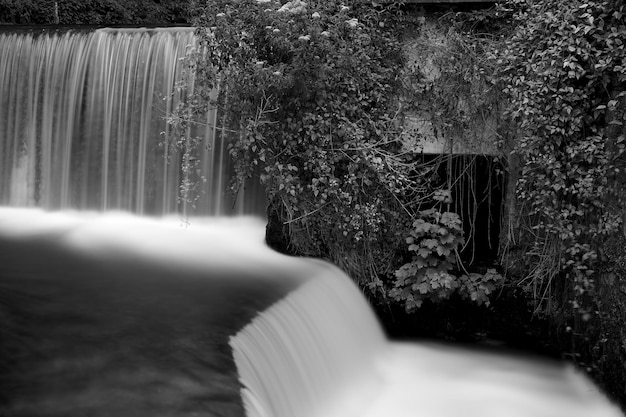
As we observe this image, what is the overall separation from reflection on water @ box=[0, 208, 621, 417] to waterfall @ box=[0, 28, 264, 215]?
0.27 m

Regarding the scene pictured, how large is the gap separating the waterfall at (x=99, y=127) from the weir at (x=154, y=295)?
0.02 meters

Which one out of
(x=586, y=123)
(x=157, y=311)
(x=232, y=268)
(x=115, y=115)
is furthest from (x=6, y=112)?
(x=586, y=123)

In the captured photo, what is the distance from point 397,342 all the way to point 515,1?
11.8 feet

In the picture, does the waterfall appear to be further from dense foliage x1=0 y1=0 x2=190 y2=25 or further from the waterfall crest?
dense foliage x1=0 y1=0 x2=190 y2=25

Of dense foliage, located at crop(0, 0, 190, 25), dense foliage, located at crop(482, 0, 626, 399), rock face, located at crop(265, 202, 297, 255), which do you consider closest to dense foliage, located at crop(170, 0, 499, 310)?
rock face, located at crop(265, 202, 297, 255)

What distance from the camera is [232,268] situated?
6395 millimetres

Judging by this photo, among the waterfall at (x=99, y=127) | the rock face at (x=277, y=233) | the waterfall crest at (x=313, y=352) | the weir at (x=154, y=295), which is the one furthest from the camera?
the waterfall at (x=99, y=127)

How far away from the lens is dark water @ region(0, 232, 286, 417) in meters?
3.48

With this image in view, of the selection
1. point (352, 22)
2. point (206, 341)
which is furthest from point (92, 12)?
point (206, 341)

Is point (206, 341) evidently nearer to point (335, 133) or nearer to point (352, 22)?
point (335, 133)

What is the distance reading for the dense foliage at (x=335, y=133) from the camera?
6.25 m

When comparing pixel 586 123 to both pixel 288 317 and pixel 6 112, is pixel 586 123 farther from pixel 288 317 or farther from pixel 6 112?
pixel 6 112

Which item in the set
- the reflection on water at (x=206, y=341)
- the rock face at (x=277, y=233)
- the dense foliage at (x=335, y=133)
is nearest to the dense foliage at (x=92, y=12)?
the dense foliage at (x=335, y=133)

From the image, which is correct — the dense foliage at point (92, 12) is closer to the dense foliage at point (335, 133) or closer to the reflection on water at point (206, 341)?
the dense foliage at point (335, 133)
